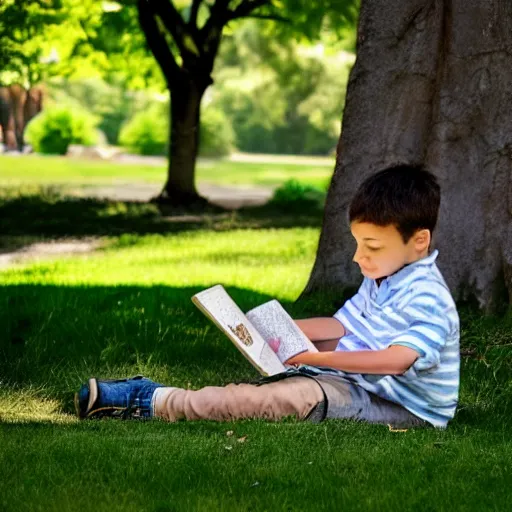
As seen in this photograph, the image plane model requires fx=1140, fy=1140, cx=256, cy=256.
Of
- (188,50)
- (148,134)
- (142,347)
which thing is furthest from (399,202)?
(148,134)

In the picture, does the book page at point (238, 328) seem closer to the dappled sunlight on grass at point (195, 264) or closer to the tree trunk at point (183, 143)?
the dappled sunlight on grass at point (195, 264)

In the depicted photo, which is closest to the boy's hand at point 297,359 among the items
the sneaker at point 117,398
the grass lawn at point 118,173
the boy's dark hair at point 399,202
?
the boy's dark hair at point 399,202

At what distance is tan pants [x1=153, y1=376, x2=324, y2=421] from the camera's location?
4684mm

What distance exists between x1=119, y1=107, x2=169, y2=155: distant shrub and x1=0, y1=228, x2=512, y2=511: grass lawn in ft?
104

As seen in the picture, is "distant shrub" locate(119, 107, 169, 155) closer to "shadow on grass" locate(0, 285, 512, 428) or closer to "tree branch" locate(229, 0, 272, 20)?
"tree branch" locate(229, 0, 272, 20)

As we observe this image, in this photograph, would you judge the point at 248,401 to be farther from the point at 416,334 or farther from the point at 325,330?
the point at 416,334

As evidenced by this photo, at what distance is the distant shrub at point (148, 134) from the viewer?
4016 cm

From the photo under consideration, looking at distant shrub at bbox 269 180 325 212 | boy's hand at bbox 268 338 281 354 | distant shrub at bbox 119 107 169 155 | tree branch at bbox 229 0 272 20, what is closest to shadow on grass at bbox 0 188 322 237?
distant shrub at bbox 269 180 325 212

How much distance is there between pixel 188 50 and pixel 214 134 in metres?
24.1

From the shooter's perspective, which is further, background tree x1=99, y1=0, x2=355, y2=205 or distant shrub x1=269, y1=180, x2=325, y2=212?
distant shrub x1=269, y1=180, x2=325, y2=212

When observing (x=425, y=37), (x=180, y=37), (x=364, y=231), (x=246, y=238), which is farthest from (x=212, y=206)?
(x=364, y=231)

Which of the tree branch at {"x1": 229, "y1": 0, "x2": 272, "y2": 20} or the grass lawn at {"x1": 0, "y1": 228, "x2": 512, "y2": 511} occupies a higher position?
the tree branch at {"x1": 229, "y1": 0, "x2": 272, "y2": 20}

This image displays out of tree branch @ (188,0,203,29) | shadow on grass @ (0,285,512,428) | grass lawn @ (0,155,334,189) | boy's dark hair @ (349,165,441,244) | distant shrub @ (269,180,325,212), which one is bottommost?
grass lawn @ (0,155,334,189)

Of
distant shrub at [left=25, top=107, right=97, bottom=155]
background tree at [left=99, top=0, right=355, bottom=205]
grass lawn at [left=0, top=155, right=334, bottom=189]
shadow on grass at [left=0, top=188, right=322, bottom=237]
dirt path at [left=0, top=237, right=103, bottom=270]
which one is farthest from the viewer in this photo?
distant shrub at [left=25, top=107, right=97, bottom=155]
